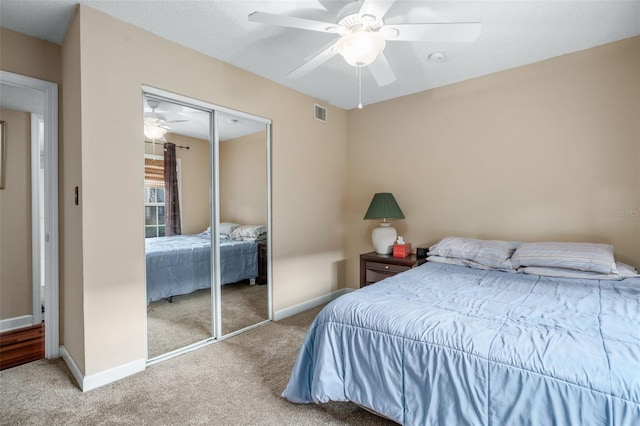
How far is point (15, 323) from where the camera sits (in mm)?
3146

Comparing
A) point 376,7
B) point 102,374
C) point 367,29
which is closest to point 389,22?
point 367,29

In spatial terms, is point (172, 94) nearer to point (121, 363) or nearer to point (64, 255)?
point (64, 255)

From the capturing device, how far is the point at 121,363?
2.26 metres

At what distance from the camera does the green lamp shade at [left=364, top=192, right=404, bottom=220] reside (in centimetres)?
347

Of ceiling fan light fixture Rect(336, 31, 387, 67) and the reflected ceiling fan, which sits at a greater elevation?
ceiling fan light fixture Rect(336, 31, 387, 67)

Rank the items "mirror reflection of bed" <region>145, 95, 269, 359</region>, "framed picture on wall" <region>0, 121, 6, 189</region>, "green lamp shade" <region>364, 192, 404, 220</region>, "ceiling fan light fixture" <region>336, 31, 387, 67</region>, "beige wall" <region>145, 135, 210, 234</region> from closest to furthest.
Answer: "ceiling fan light fixture" <region>336, 31, 387, 67</region>, "mirror reflection of bed" <region>145, 95, 269, 359</region>, "beige wall" <region>145, 135, 210, 234</region>, "framed picture on wall" <region>0, 121, 6, 189</region>, "green lamp shade" <region>364, 192, 404, 220</region>

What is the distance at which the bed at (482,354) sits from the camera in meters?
1.13

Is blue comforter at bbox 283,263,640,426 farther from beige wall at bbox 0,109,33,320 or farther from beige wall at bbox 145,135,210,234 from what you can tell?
beige wall at bbox 0,109,33,320

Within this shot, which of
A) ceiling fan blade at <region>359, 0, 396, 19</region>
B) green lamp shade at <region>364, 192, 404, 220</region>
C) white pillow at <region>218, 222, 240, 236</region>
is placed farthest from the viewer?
green lamp shade at <region>364, 192, 404, 220</region>

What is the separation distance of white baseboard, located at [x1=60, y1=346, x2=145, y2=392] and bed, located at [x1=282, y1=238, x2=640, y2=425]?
1285mm

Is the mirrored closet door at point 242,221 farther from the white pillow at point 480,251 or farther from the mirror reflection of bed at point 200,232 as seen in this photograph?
the white pillow at point 480,251

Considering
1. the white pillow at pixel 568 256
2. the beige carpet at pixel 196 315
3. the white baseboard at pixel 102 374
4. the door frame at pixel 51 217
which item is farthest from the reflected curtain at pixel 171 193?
the white pillow at pixel 568 256

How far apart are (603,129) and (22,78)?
4.66 metres

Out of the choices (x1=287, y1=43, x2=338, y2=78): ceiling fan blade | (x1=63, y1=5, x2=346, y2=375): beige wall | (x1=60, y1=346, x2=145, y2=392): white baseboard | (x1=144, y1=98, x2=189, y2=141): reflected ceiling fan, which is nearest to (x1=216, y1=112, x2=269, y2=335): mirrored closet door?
(x1=63, y1=5, x2=346, y2=375): beige wall
